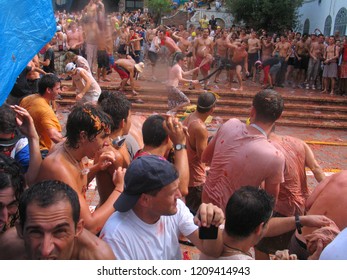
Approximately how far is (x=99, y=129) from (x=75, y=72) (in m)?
4.77

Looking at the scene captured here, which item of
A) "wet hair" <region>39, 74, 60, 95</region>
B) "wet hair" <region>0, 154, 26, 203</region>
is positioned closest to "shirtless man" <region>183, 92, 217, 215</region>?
"wet hair" <region>39, 74, 60, 95</region>

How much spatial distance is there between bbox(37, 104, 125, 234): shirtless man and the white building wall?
20247 mm

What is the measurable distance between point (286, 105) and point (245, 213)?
418 inches

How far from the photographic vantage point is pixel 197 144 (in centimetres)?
404

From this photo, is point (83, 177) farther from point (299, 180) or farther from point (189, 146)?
point (299, 180)

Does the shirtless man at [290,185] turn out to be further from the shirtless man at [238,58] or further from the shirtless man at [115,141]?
the shirtless man at [238,58]

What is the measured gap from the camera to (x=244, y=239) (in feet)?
7.00

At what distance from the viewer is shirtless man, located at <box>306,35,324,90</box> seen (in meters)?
14.1

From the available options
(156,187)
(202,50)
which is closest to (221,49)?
(202,50)

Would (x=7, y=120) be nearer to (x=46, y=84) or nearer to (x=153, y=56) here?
(x=46, y=84)

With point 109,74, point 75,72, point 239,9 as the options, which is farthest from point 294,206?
point 239,9

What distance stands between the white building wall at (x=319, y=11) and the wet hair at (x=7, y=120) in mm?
20296

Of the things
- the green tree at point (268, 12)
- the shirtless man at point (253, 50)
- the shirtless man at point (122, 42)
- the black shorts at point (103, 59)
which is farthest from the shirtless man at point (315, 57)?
the green tree at point (268, 12)

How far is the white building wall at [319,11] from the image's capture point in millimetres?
21250
